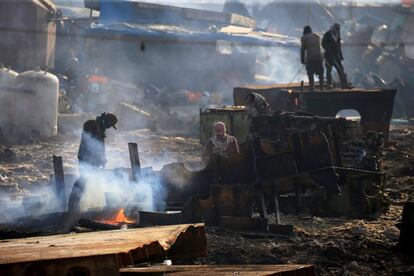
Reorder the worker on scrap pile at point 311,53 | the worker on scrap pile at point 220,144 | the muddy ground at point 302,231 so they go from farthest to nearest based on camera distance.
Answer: the worker on scrap pile at point 311,53, the worker on scrap pile at point 220,144, the muddy ground at point 302,231

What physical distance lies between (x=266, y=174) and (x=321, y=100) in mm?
6343

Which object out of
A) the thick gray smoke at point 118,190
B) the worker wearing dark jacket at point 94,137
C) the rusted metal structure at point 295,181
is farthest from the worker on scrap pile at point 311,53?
A: the worker wearing dark jacket at point 94,137

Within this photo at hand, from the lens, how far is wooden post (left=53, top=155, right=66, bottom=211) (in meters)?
10.7

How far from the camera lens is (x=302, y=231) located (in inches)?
390

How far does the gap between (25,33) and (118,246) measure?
21.0 metres

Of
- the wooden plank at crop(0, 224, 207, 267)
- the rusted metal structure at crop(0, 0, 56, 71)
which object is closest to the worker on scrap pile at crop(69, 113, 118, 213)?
the wooden plank at crop(0, 224, 207, 267)

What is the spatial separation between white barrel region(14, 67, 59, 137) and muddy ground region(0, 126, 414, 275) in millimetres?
617

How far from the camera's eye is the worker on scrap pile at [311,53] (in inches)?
661

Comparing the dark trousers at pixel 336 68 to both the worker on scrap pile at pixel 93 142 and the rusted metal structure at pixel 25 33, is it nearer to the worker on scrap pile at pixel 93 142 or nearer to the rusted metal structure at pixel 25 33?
the worker on scrap pile at pixel 93 142

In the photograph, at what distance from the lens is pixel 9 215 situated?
10.5m

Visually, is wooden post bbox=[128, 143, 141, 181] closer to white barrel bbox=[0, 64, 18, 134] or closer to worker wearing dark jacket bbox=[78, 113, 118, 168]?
worker wearing dark jacket bbox=[78, 113, 118, 168]

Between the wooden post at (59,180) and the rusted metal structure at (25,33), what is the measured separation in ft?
48.2

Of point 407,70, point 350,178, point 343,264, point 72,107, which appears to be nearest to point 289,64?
point 407,70

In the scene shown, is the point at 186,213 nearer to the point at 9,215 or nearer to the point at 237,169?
the point at 237,169
